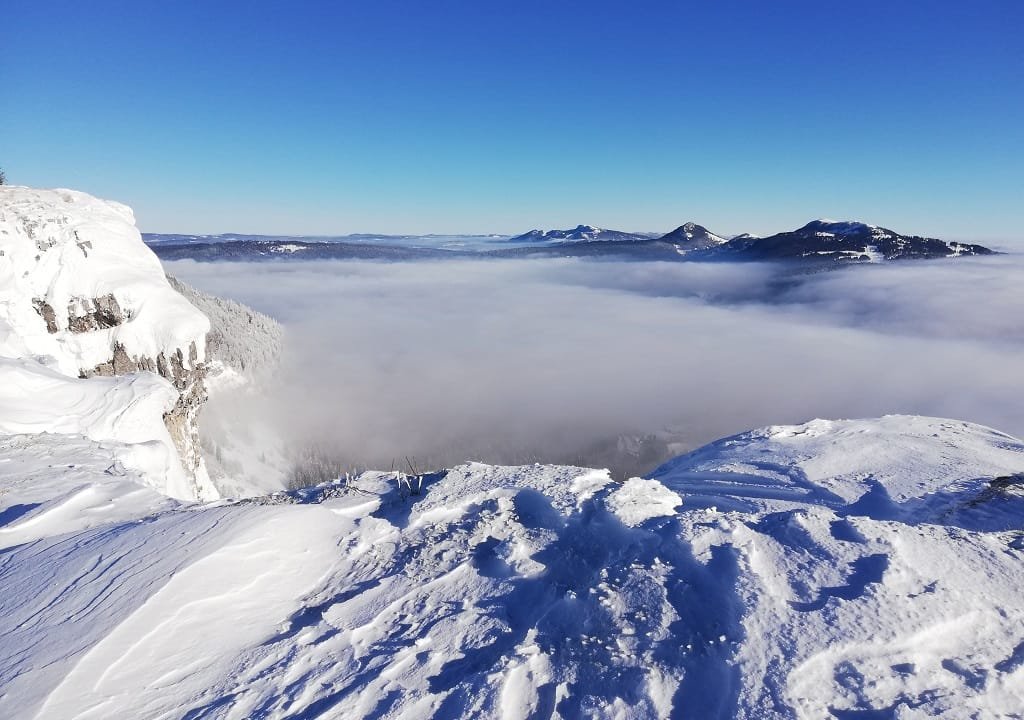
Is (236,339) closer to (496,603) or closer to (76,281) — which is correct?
(76,281)

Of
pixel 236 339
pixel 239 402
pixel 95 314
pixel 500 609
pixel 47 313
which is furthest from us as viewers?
pixel 236 339

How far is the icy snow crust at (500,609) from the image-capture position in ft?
13.7

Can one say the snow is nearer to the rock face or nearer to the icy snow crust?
the rock face

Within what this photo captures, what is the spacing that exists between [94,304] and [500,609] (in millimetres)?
26513

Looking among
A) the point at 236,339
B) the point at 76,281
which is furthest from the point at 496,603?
the point at 236,339

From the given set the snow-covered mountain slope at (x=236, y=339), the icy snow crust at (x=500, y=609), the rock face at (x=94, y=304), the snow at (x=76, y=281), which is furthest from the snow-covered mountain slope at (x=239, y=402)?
the icy snow crust at (x=500, y=609)

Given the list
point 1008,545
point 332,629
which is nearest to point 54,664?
point 332,629

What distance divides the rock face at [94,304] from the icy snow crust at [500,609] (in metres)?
11.7

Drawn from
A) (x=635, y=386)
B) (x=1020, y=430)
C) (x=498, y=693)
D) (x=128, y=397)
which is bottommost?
(x=635, y=386)

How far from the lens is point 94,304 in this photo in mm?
22938

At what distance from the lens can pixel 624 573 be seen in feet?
19.0

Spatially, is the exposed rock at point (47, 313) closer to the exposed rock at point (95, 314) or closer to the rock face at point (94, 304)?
the rock face at point (94, 304)

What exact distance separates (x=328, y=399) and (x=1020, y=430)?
135885mm

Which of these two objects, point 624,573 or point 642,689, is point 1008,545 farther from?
point 642,689
